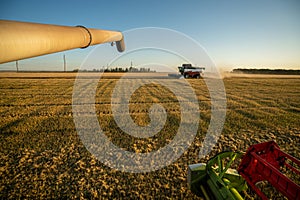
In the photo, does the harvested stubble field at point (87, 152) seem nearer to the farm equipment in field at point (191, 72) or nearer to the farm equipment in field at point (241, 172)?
the farm equipment in field at point (241, 172)

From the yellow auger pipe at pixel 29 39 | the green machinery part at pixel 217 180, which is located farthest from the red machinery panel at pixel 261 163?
the yellow auger pipe at pixel 29 39

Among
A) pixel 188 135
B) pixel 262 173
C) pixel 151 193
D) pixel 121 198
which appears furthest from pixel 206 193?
pixel 188 135

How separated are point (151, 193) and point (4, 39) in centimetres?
329

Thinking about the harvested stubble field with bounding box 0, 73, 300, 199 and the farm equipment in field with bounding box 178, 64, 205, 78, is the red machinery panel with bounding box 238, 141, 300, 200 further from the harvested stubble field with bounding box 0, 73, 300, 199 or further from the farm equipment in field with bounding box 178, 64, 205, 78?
the farm equipment in field with bounding box 178, 64, 205, 78

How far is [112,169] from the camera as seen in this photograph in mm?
4039

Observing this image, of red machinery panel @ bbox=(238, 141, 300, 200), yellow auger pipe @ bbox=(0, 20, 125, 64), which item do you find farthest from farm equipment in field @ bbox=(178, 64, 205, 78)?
yellow auger pipe @ bbox=(0, 20, 125, 64)

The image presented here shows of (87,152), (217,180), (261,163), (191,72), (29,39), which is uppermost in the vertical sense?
(191,72)

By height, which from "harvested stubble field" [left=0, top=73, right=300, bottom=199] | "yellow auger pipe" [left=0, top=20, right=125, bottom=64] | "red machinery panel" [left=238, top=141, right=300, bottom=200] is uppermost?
"yellow auger pipe" [left=0, top=20, right=125, bottom=64]

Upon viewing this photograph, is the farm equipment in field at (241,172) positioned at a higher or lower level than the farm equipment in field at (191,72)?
lower

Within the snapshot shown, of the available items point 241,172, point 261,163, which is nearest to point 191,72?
point 241,172

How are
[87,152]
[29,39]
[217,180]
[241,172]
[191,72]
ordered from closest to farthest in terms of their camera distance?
1. [29,39]
2. [217,180]
3. [241,172]
4. [87,152]
5. [191,72]

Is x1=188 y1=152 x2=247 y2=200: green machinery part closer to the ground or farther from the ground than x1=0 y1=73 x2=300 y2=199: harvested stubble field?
farther from the ground

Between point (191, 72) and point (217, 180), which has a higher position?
point (191, 72)

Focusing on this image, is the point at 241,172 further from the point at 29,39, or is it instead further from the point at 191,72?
the point at 191,72
